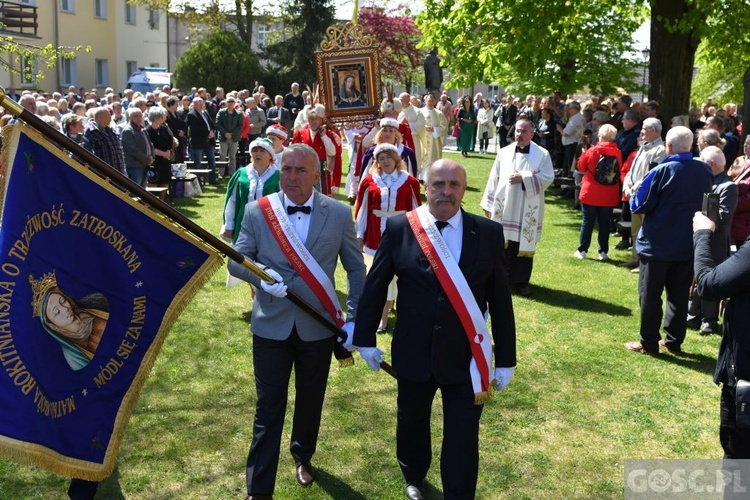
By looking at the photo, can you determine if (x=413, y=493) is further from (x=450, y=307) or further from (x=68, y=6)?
(x=68, y=6)

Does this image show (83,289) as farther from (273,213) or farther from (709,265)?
(709,265)

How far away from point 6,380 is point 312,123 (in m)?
9.73

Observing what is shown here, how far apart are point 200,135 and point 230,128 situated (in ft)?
3.19

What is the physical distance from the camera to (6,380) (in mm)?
4023

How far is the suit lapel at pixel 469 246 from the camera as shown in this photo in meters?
4.48

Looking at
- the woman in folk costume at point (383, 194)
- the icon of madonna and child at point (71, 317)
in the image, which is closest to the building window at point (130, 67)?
the woman in folk costume at point (383, 194)

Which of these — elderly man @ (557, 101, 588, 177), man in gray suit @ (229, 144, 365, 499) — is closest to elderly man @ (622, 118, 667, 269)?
man in gray suit @ (229, 144, 365, 499)

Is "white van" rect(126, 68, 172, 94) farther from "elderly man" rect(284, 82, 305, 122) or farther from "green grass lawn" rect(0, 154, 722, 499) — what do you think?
"green grass lawn" rect(0, 154, 722, 499)

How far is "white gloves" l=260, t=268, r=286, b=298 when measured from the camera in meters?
4.73

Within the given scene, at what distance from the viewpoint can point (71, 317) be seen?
424cm

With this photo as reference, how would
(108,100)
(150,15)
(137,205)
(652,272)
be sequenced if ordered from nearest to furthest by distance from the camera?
(137,205)
(652,272)
(108,100)
(150,15)

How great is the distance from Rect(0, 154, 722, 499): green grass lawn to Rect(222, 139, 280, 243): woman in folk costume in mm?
1255

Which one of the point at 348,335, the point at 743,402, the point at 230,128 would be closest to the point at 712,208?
the point at 743,402

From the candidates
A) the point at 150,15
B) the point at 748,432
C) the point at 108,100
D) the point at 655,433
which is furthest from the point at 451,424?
the point at 150,15
